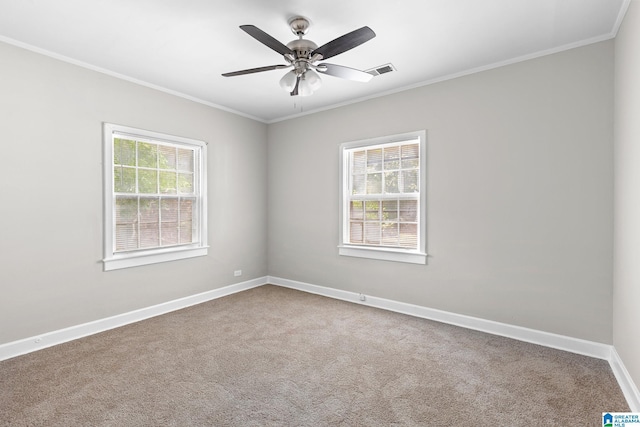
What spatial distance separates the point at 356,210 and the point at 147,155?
2.73 m

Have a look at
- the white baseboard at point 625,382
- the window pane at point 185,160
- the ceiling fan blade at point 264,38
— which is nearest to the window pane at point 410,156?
the ceiling fan blade at point 264,38

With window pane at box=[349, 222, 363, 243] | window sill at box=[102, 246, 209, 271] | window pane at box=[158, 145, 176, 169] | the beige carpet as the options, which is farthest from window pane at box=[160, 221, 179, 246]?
window pane at box=[349, 222, 363, 243]

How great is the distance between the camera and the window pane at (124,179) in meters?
3.56

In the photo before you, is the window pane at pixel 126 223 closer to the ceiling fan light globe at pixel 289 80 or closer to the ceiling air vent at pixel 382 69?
the ceiling fan light globe at pixel 289 80

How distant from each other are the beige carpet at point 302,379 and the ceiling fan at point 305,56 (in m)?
2.32

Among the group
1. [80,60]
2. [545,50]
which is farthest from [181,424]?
[545,50]

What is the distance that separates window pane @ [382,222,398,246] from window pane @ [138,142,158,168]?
2.98 metres

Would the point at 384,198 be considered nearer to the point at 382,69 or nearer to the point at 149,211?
the point at 382,69

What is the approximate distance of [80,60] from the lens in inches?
125

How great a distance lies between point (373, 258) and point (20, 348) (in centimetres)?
366

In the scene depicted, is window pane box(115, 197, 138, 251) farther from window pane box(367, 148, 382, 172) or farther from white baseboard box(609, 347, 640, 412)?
white baseboard box(609, 347, 640, 412)

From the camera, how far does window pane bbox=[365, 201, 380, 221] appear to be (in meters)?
4.26

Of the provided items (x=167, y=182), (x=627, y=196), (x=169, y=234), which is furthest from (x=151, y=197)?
(x=627, y=196)

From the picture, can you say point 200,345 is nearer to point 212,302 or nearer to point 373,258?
point 212,302
